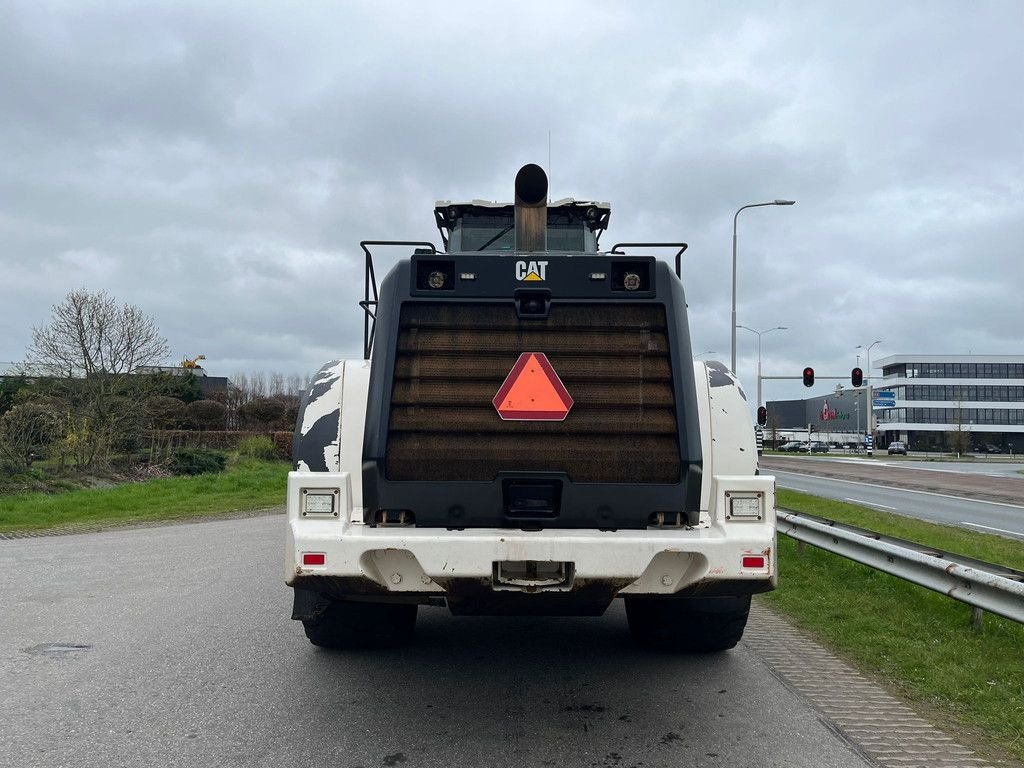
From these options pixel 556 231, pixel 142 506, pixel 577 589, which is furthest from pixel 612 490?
pixel 142 506

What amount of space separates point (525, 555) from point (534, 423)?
24.9 inches

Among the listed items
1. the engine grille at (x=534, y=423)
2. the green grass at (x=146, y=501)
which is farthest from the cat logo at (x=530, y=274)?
the green grass at (x=146, y=501)

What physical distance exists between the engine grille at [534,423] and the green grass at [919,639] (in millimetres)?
2129

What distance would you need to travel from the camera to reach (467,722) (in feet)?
13.7

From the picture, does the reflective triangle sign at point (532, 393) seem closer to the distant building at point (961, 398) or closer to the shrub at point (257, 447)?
the shrub at point (257, 447)

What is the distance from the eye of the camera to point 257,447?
1153 inches

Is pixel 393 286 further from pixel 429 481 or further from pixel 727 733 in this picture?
pixel 727 733

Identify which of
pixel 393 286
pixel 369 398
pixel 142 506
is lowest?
pixel 142 506

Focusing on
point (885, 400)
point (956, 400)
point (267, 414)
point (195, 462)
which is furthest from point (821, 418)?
point (195, 462)

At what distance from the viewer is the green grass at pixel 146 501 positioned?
14.6m

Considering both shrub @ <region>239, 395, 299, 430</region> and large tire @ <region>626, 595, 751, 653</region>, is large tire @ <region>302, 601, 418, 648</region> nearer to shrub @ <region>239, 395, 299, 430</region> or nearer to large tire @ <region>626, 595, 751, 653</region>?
large tire @ <region>626, 595, 751, 653</region>

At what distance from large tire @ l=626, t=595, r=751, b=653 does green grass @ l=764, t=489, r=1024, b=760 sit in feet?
3.11

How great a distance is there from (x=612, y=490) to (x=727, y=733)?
1339 mm

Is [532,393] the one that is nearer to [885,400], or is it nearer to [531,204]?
[531,204]
